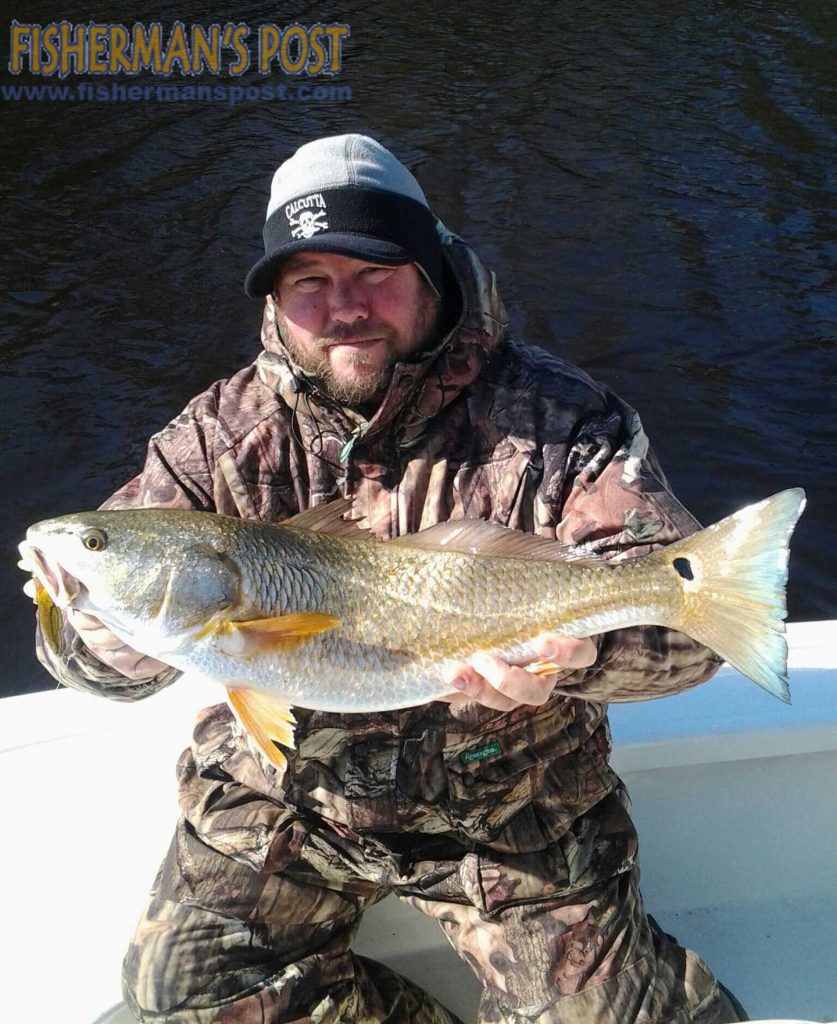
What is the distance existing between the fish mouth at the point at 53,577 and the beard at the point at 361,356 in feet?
3.27

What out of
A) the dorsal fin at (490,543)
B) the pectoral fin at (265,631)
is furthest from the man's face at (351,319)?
the pectoral fin at (265,631)

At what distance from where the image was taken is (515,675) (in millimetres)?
2758

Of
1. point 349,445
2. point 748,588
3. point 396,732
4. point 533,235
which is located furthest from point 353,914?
point 533,235

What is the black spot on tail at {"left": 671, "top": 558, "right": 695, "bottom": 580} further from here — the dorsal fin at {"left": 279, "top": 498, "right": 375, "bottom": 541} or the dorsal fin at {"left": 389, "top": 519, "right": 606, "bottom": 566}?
the dorsal fin at {"left": 279, "top": 498, "right": 375, "bottom": 541}

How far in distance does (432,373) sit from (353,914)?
1671 millimetres

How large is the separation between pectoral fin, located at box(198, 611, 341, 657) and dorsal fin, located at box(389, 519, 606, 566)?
323mm

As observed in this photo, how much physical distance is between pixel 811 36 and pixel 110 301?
1168cm

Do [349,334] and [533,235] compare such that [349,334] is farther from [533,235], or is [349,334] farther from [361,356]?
[533,235]

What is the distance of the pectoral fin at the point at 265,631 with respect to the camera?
2.71m

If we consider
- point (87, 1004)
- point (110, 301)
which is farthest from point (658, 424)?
point (87, 1004)

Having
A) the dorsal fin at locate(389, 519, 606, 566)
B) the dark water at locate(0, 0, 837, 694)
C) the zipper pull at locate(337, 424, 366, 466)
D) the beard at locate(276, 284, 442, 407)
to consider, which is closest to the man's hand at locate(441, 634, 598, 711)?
the dorsal fin at locate(389, 519, 606, 566)

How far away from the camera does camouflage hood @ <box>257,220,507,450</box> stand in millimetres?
3318

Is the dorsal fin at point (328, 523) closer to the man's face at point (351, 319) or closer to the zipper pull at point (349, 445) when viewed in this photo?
the zipper pull at point (349, 445)

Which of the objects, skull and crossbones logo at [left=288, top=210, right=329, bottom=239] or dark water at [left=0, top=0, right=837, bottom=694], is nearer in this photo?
skull and crossbones logo at [left=288, top=210, right=329, bottom=239]
